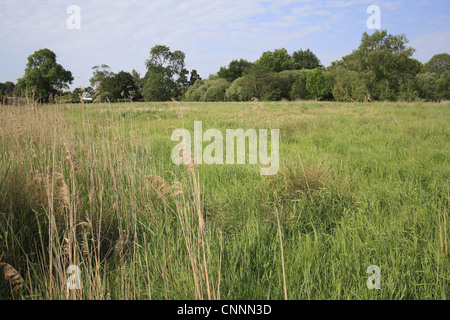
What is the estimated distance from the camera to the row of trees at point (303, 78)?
28609mm

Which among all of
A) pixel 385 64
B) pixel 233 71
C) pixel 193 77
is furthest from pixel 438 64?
pixel 193 77

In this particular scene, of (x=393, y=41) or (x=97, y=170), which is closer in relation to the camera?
(x=97, y=170)

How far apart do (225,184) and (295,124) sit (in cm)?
440

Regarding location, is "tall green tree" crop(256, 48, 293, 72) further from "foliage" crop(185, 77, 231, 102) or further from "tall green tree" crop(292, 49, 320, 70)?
"foliage" crop(185, 77, 231, 102)

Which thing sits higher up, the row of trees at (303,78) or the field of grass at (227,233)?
the row of trees at (303,78)

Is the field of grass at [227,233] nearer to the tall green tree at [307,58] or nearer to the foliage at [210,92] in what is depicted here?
the foliage at [210,92]

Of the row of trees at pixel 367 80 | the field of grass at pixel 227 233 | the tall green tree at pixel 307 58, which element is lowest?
the field of grass at pixel 227 233

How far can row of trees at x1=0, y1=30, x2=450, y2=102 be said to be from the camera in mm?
28609

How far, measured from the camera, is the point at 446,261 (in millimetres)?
1698

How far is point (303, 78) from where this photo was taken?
Answer: 4378cm

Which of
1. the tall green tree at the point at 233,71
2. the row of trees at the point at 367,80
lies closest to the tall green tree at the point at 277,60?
the tall green tree at the point at 233,71
